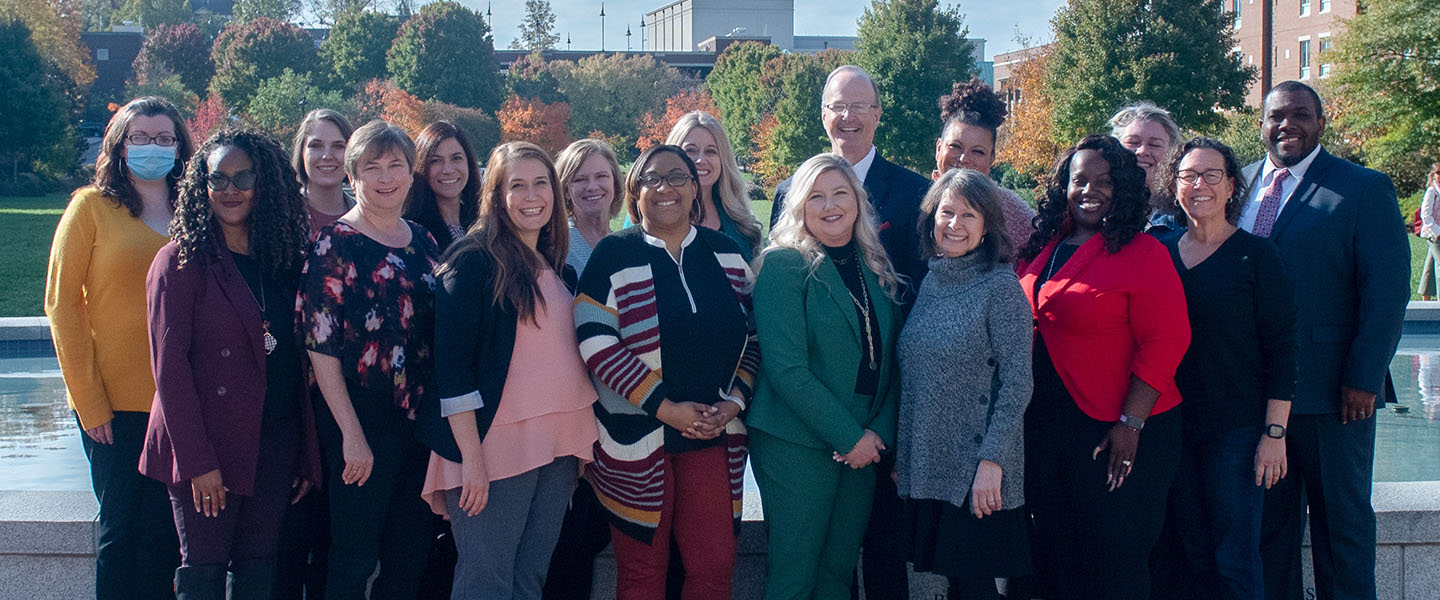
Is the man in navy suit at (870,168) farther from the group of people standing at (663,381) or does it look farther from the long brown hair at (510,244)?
the long brown hair at (510,244)

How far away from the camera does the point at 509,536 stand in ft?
11.2

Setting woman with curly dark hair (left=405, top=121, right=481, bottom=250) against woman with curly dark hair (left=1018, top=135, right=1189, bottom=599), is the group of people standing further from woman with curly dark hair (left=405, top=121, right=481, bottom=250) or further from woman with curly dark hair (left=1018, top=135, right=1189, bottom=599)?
woman with curly dark hair (left=405, top=121, right=481, bottom=250)

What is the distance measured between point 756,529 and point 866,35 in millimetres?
43986

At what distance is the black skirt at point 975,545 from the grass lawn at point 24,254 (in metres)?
14.6

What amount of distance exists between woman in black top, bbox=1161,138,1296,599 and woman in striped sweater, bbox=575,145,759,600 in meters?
1.57

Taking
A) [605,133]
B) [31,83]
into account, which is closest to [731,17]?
[605,133]

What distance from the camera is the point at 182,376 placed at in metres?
3.21

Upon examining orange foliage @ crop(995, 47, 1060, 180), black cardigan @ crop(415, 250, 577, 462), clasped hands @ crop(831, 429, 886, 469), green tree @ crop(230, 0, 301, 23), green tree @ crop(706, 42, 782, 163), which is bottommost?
clasped hands @ crop(831, 429, 886, 469)

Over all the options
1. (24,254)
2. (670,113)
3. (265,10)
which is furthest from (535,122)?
(265,10)

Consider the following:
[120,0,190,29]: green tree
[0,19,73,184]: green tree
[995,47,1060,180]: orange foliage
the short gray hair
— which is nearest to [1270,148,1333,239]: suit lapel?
the short gray hair

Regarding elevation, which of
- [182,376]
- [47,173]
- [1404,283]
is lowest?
[182,376]

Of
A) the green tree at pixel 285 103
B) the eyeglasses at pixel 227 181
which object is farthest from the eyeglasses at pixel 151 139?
→ the green tree at pixel 285 103

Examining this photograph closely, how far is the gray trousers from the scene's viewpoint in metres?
3.39

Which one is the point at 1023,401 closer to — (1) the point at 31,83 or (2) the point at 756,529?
(2) the point at 756,529
